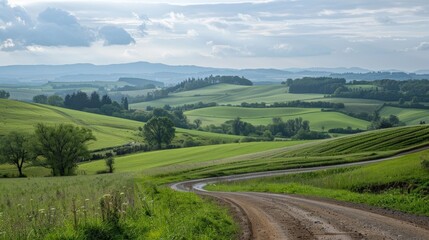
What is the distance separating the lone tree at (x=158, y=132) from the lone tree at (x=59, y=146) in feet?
166

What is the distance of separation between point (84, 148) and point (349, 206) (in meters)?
71.0

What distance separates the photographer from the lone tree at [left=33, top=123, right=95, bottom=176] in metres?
85.3

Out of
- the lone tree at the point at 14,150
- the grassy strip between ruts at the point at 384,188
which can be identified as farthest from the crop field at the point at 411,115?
the grassy strip between ruts at the point at 384,188

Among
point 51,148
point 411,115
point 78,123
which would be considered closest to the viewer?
point 51,148

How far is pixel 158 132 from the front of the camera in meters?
139

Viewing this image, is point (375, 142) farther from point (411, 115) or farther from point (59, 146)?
point (411, 115)

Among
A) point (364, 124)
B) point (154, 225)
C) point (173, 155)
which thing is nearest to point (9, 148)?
point (173, 155)

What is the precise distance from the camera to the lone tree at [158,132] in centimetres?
13838

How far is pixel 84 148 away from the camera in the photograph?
88375 mm

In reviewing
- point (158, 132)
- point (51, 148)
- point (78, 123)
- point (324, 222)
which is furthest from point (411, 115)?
point (324, 222)

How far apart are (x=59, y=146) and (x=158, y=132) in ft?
177

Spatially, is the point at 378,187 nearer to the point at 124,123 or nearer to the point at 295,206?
the point at 295,206

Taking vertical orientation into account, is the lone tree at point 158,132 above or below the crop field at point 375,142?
below

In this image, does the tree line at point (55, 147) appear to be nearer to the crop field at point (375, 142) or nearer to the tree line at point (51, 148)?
the tree line at point (51, 148)
